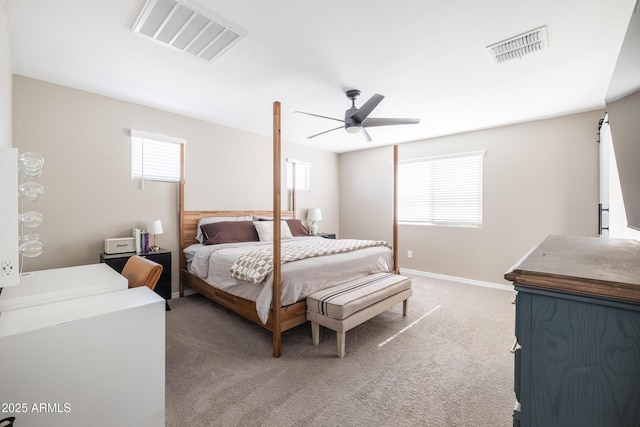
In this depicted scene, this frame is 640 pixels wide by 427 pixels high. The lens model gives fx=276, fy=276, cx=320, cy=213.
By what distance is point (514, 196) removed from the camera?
402 cm

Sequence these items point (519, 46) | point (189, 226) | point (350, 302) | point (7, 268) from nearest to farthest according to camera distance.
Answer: point (7, 268), point (519, 46), point (350, 302), point (189, 226)

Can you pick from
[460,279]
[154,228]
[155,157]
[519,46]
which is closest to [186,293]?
[154,228]

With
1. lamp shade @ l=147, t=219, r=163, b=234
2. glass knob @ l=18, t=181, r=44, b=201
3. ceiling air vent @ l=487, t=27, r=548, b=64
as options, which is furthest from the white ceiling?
lamp shade @ l=147, t=219, r=163, b=234

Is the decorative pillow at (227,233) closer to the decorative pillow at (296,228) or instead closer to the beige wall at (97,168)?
Answer: the beige wall at (97,168)

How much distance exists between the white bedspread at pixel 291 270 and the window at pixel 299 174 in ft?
6.02

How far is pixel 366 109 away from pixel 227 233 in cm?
237

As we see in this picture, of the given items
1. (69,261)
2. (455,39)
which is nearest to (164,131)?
(69,261)

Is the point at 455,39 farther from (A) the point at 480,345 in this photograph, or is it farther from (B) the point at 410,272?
(B) the point at 410,272

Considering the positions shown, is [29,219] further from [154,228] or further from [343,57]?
[343,57]

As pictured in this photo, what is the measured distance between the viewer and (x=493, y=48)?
2158mm

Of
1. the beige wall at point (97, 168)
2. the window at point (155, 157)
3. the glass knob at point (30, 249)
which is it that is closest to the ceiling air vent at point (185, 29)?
the beige wall at point (97, 168)

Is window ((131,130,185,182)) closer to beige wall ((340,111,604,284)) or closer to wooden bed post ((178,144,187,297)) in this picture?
wooden bed post ((178,144,187,297))

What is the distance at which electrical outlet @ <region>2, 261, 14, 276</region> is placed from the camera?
1.15m

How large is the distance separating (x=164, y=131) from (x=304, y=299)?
2901mm
